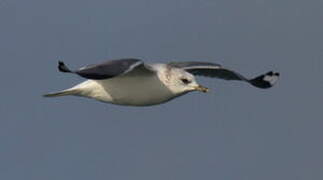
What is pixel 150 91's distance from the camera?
26.5m

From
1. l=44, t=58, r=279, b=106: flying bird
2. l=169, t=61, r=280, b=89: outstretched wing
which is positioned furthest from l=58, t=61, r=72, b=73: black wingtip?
l=169, t=61, r=280, b=89: outstretched wing

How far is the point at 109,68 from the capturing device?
24.9 metres

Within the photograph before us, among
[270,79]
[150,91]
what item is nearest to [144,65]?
[150,91]

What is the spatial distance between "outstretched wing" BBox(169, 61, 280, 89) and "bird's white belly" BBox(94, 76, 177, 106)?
314 cm

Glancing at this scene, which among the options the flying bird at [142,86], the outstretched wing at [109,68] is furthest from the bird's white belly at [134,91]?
the outstretched wing at [109,68]

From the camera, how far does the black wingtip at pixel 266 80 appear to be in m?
30.5

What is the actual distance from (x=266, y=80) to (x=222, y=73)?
1228 mm

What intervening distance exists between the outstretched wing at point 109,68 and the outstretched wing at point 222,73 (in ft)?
12.1

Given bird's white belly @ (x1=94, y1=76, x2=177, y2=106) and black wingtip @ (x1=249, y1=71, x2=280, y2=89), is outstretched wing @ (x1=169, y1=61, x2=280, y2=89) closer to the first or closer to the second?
black wingtip @ (x1=249, y1=71, x2=280, y2=89)

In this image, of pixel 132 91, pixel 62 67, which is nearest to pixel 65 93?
pixel 132 91

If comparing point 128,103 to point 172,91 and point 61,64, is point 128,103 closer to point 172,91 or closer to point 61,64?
point 172,91

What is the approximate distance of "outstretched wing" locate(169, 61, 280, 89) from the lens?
30.1 metres

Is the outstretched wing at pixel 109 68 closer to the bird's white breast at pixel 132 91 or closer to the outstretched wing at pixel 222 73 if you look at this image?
the bird's white breast at pixel 132 91

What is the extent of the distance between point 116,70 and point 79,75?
1730mm
